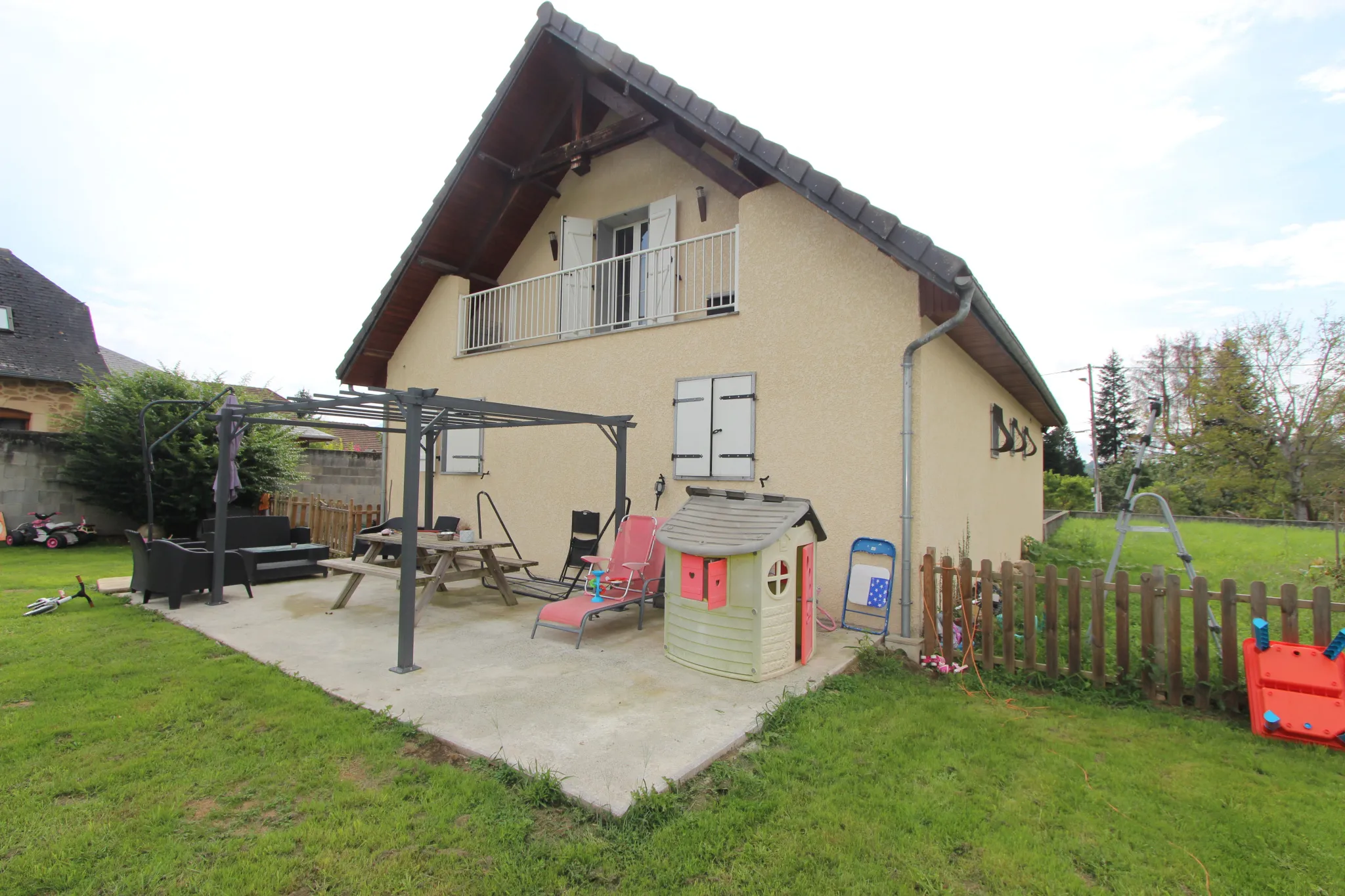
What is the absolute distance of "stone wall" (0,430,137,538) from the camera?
11555 millimetres

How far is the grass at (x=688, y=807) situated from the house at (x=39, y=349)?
1452 centimetres

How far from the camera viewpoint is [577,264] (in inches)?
334

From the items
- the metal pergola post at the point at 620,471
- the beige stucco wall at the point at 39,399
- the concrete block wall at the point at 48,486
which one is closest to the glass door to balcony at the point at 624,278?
the metal pergola post at the point at 620,471

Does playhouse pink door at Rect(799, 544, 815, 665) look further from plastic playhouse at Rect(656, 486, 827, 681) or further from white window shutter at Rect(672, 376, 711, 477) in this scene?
white window shutter at Rect(672, 376, 711, 477)

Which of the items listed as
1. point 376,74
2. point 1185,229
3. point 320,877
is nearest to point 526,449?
point 376,74

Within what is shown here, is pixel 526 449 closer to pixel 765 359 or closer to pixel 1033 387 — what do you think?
pixel 765 359

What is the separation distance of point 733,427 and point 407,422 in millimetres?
3252

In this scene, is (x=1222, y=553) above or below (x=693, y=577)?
below

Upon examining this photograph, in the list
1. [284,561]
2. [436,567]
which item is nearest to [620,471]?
[436,567]

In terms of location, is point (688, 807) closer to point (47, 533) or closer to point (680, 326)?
point (680, 326)

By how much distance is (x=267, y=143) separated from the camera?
28.8ft

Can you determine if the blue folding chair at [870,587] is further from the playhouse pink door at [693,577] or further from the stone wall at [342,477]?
the stone wall at [342,477]

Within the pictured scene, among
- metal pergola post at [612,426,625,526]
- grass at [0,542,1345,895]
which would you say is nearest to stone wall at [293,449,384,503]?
metal pergola post at [612,426,625,526]

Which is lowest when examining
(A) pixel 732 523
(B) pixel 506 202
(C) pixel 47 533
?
(C) pixel 47 533
